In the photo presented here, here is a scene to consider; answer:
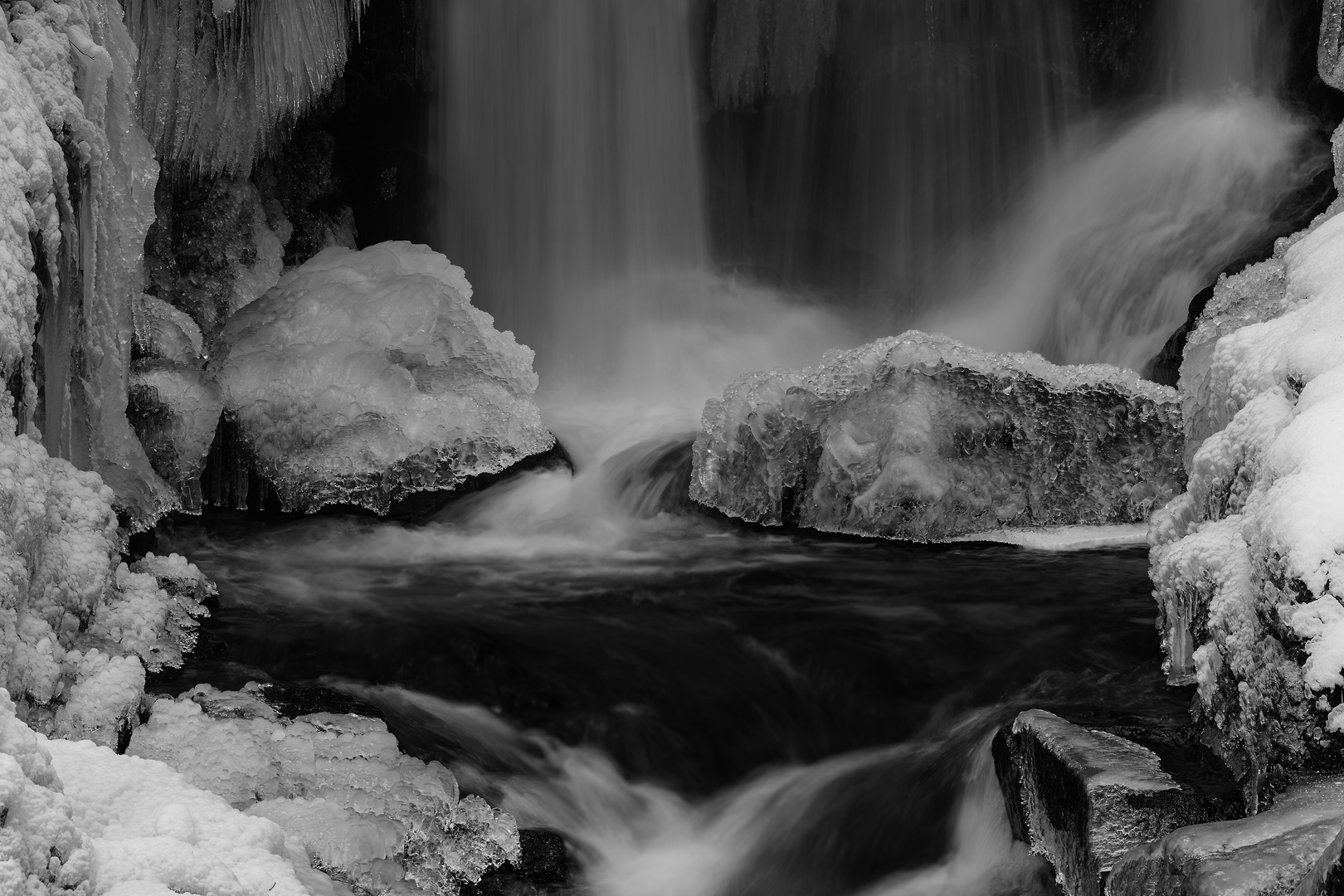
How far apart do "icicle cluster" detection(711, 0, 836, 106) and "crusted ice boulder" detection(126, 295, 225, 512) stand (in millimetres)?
4188

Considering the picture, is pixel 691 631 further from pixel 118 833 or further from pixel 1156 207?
pixel 1156 207

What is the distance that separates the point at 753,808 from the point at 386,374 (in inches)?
140

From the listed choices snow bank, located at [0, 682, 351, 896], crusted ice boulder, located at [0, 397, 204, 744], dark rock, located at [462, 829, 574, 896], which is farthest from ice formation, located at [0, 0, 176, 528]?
snow bank, located at [0, 682, 351, 896]

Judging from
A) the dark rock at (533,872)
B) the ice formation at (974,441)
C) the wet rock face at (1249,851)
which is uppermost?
the ice formation at (974,441)

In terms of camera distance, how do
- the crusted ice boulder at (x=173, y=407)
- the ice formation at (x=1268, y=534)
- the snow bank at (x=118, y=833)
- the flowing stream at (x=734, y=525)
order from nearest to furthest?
1. the snow bank at (x=118, y=833)
2. the ice formation at (x=1268, y=534)
3. the flowing stream at (x=734, y=525)
4. the crusted ice boulder at (x=173, y=407)

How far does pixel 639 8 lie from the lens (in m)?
8.88

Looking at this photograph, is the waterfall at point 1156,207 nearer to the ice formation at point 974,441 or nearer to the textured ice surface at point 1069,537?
the ice formation at point 974,441

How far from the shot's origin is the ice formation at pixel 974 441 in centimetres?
589

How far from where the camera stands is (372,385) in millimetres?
6770

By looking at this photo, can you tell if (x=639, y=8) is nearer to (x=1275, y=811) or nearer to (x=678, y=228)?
(x=678, y=228)

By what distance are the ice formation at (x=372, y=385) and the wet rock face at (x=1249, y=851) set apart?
4.45 m

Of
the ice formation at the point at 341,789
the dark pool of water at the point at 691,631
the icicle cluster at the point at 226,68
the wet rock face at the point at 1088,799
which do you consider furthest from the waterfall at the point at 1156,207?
the ice formation at the point at 341,789

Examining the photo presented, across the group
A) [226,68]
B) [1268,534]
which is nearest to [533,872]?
[1268,534]

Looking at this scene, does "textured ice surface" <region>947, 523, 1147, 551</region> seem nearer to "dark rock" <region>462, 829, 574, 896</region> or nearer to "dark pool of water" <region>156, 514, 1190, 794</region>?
"dark pool of water" <region>156, 514, 1190, 794</region>
